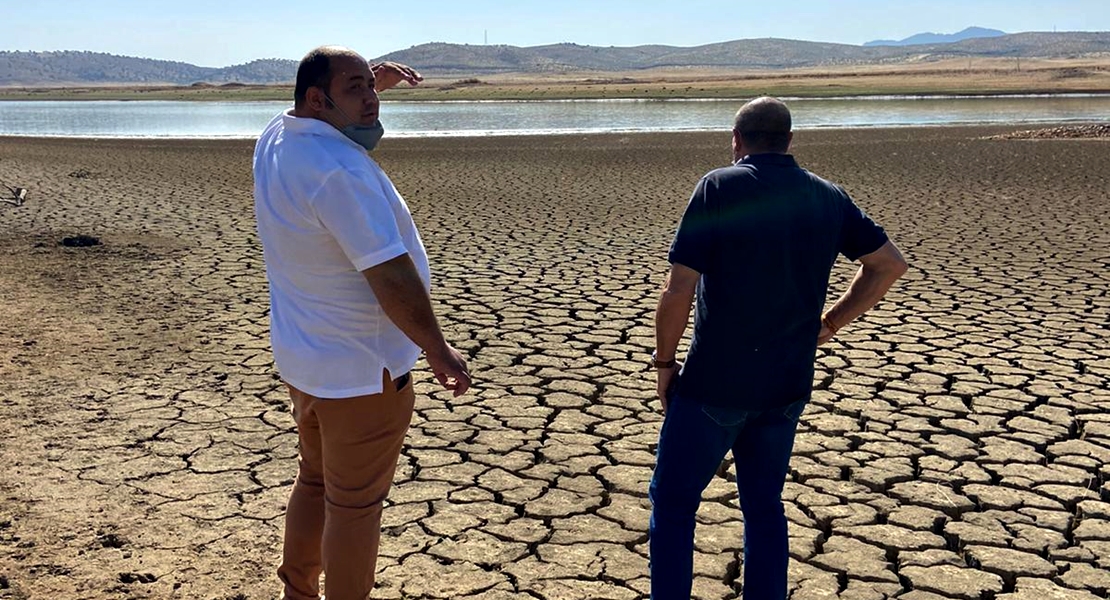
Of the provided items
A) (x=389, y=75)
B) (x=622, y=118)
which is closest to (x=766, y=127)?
(x=389, y=75)

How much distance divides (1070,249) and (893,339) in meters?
4.50

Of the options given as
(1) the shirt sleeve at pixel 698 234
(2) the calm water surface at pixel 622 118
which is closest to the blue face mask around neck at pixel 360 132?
(1) the shirt sleeve at pixel 698 234

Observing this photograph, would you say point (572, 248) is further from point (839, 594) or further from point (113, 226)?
point (839, 594)

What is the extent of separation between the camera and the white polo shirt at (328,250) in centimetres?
259

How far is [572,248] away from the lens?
11055 millimetres

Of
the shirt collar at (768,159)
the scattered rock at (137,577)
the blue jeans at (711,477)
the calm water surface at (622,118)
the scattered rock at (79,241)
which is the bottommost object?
the scattered rock at (137,577)

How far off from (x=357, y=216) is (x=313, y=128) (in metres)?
0.29

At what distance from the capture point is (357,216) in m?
2.57

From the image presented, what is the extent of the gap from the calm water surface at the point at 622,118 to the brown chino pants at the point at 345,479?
102ft

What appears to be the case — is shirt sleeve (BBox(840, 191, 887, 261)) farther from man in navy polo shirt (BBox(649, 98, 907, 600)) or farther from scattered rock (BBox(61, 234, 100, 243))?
scattered rock (BBox(61, 234, 100, 243))

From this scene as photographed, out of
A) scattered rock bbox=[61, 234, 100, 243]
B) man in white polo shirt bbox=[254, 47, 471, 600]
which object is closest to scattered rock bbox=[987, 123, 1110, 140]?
scattered rock bbox=[61, 234, 100, 243]

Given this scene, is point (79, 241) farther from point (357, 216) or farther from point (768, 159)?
point (768, 159)

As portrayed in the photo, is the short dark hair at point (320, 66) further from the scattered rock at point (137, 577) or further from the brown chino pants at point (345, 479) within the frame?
the scattered rock at point (137, 577)

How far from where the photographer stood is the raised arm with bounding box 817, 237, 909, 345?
3.10 metres
